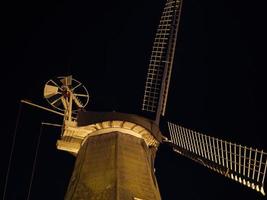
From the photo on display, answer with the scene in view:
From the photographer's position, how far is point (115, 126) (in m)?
11.0

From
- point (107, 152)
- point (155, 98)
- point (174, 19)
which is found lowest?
point (107, 152)

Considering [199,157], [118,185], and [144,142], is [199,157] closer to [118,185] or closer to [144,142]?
[144,142]

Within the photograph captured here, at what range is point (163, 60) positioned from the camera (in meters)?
13.7

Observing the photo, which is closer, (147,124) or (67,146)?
(147,124)

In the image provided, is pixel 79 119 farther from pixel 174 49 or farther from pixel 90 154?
pixel 174 49

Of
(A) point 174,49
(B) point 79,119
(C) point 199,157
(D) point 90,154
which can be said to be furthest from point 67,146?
(A) point 174,49

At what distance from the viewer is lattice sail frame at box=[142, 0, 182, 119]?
1317cm

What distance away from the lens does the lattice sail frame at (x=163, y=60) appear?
13172mm

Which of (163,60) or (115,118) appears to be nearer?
(115,118)

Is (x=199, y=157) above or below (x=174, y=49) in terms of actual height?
below

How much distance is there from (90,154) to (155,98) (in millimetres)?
3428

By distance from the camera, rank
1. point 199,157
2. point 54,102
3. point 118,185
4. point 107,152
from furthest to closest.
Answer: point 54,102, point 199,157, point 107,152, point 118,185

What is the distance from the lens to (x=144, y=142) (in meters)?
A: 11.2

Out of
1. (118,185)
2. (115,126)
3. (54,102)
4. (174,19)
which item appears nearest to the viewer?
(118,185)
